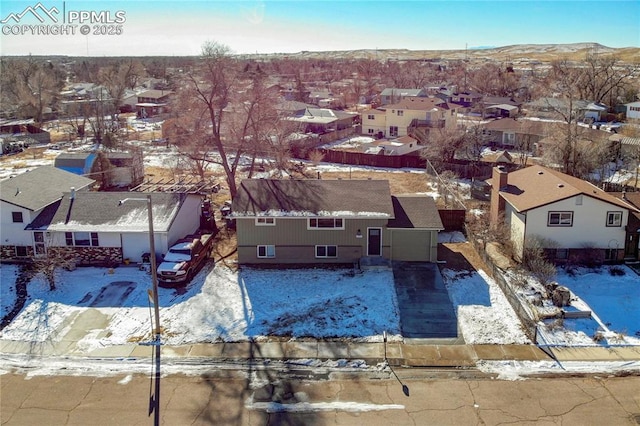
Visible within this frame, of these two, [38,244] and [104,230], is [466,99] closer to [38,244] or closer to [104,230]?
[104,230]

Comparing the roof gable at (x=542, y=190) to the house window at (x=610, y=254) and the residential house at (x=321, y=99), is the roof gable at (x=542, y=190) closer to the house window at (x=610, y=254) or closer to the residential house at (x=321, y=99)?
the house window at (x=610, y=254)

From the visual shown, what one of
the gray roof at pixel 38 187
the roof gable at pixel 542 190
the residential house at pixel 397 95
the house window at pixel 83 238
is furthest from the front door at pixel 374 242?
the residential house at pixel 397 95

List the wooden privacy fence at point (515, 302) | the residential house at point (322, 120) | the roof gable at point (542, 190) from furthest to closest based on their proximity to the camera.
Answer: the residential house at point (322, 120) → the roof gable at point (542, 190) → the wooden privacy fence at point (515, 302)

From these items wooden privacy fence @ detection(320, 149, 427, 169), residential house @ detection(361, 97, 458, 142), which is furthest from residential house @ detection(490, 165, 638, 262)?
residential house @ detection(361, 97, 458, 142)

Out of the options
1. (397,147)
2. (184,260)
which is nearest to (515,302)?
(184,260)

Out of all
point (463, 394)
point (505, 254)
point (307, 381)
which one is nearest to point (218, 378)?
point (307, 381)

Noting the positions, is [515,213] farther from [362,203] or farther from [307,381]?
[307,381]

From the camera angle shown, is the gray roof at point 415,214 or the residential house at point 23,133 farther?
the residential house at point 23,133
